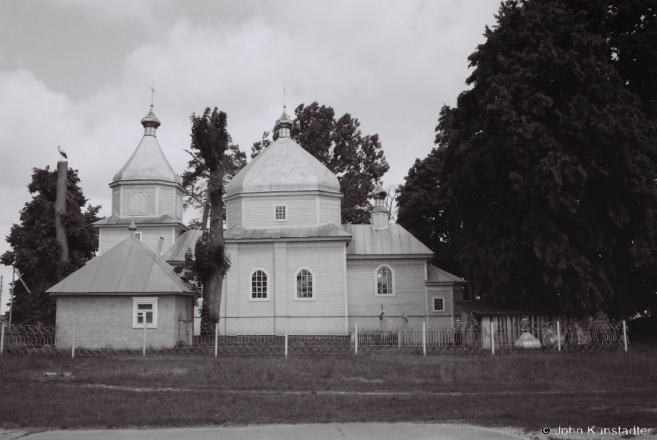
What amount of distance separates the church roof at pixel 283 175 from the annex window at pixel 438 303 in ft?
22.4

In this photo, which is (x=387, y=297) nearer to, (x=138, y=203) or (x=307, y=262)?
(x=307, y=262)

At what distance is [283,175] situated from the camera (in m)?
29.2

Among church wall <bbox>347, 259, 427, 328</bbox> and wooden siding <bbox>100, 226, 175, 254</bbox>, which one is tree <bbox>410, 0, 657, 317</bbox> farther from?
wooden siding <bbox>100, 226, 175, 254</bbox>

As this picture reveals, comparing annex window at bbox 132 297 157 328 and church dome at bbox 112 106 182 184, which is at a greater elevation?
church dome at bbox 112 106 182 184

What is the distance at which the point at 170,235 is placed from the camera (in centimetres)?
3228

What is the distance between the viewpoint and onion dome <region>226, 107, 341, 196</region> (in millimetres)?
28875

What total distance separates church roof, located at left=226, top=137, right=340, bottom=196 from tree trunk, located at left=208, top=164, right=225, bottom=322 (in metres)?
4.70

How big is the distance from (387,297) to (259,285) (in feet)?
19.7

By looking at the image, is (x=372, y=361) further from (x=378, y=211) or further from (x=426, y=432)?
(x=378, y=211)

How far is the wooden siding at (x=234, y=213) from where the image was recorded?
29.0 metres

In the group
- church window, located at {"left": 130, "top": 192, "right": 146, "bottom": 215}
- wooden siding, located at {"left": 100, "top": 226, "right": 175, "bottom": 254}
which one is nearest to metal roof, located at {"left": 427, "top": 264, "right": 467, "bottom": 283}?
wooden siding, located at {"left": 100, "top": 226, "right": 175, "bottom": 254}

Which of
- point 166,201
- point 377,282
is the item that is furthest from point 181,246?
point 377,282

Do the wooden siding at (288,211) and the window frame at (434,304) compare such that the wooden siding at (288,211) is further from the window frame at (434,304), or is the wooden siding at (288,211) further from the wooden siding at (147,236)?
the window frame at (434,304)

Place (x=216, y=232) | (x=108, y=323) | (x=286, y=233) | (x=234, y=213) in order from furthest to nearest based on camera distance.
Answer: (x=234, y=213) < (x=286, y=233) < (x=216, y=232) < (x=108, y=323)
